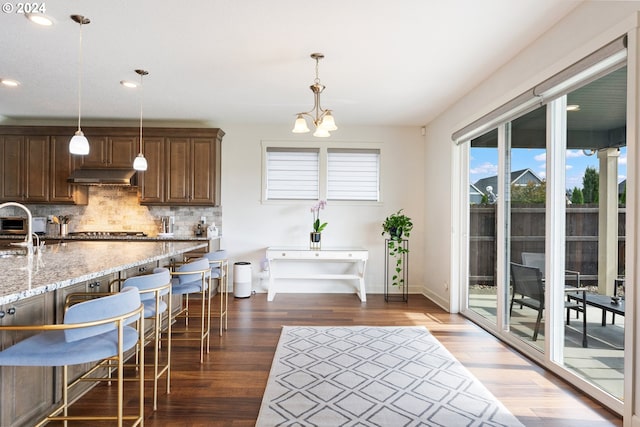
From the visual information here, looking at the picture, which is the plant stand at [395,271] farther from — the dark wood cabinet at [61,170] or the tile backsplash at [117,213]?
the dark wood cabinet at [61,170]

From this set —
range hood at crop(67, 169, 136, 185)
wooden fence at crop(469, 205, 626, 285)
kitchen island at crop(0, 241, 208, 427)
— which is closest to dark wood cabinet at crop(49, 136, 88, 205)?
range hood at crop(67, 169, 136, 185)

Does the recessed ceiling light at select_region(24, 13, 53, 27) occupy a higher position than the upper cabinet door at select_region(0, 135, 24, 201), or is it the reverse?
the recessed ceiling light at select_region(24, 13, 53, 27)

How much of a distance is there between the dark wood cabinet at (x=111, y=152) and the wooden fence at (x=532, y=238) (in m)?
4.78

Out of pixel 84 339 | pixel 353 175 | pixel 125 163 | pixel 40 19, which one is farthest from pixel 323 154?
pixel 84 339

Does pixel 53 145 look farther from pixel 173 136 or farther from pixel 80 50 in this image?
pixel 80 50

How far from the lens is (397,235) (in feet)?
16.7

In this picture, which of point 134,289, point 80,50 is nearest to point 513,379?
point 134,289

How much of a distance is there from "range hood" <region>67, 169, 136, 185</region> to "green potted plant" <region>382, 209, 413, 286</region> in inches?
150

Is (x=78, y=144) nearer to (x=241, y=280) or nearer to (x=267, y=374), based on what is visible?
(x=267, y=374)

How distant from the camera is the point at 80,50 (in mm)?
3105

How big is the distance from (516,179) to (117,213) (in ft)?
17.9

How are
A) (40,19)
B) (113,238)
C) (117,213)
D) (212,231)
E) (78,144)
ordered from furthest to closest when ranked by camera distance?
(117,213), (212,231), (113,238), (78,144), (40,19)

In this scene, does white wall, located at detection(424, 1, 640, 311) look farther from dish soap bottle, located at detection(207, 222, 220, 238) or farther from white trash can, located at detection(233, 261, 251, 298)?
dish soap bottle, located at detection(207, 222, 220, 238)

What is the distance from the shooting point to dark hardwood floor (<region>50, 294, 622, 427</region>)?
2096 millimetres
